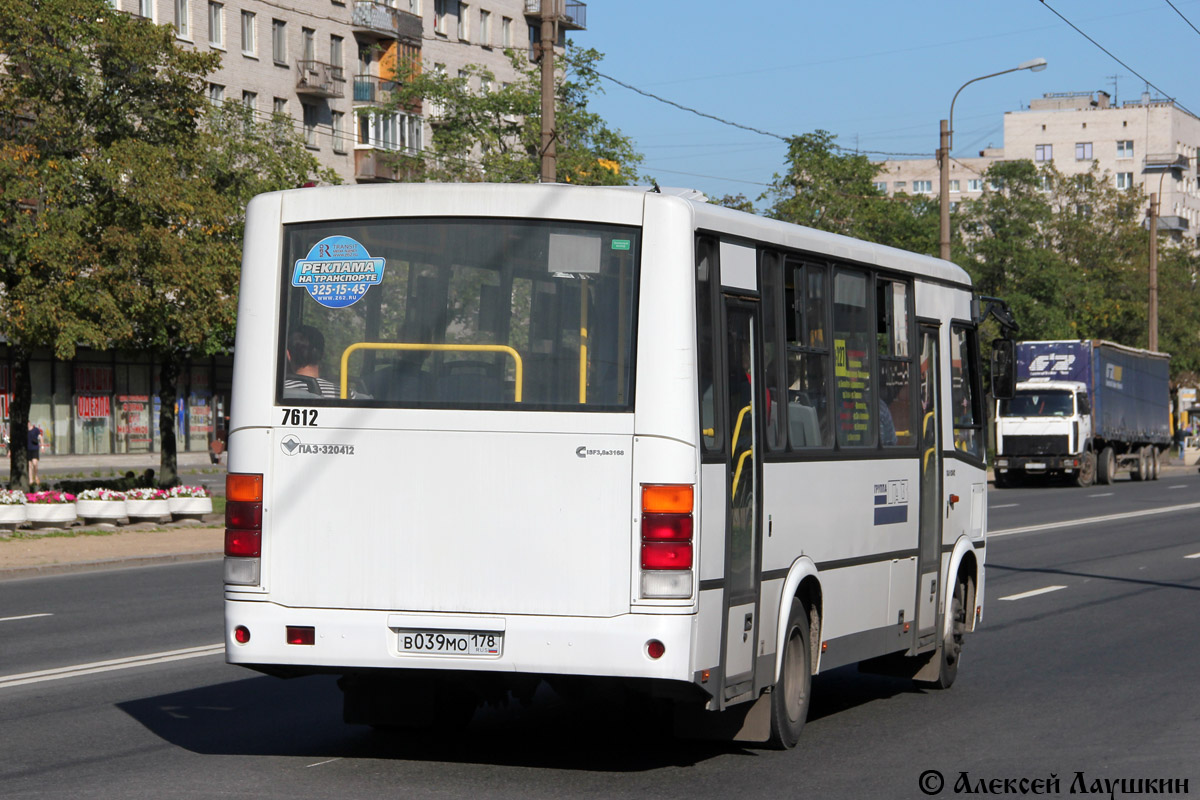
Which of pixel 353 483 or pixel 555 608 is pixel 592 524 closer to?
pixel 555 608

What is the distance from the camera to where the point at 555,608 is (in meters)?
7.36

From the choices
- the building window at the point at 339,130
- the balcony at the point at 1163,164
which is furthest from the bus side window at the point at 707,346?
the balcony at the point at 1163,164

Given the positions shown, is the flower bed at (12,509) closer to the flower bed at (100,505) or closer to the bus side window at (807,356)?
the flower bed at (100,505)

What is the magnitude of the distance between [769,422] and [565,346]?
4.10 feet

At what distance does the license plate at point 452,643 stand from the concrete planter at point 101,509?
19468 millimetres

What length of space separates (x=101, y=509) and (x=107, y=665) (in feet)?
49.2

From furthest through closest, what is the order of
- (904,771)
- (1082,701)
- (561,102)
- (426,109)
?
(426,109), (561,102), (1082,701), (904,771)

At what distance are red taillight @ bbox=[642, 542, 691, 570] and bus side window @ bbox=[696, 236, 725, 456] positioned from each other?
463 mm

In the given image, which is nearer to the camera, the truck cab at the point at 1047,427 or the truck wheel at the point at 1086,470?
the truck cab at the point at 1047,427

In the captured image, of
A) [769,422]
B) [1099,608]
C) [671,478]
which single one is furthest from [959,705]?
[1099,608]

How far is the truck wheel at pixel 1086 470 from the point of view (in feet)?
153

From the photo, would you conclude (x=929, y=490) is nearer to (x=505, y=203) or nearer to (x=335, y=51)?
(x=505, y=203)

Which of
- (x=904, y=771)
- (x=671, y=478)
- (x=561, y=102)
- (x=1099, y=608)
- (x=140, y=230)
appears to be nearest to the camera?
(x=671, y=478)

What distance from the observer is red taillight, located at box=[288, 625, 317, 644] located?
298 inches
